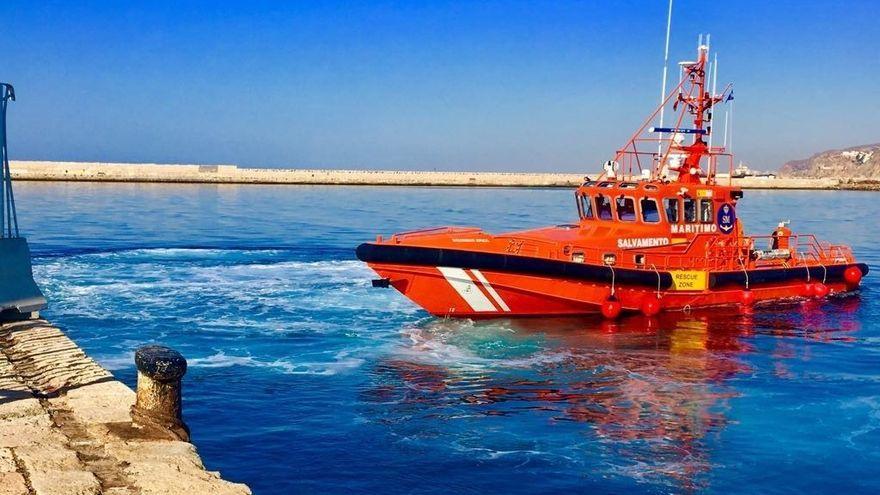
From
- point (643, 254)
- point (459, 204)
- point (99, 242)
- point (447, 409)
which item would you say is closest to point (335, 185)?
point (459, 204)

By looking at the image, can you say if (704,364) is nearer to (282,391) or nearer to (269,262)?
(282,391)

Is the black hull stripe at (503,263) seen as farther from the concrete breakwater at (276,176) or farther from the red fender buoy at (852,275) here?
the concrete breakwater at (276,176)

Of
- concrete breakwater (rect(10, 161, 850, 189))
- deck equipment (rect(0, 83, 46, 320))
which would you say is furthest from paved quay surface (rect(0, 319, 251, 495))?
concrete breakwater (rect(10, 161, 850, 189))

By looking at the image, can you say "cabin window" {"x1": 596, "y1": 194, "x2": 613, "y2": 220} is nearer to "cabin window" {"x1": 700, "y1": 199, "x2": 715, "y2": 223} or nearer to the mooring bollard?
"cabin window" {"x1": 700, "y1": 199, "x2": 715, "y2": 223}

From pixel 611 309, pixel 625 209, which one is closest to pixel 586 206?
pixel 625 209

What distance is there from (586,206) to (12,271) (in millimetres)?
A: 11298

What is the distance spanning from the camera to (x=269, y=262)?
82.2ft

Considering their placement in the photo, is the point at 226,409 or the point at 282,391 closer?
the point at 226,409

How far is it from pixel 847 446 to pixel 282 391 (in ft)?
22.7

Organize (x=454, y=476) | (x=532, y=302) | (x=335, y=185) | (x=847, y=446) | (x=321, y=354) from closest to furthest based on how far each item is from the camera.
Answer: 1. (x=454, y=476)
2. (x=847, y=446)
3. (x=321, y=354)
4. (x=532, y=302)
5. (x=335, y=185)

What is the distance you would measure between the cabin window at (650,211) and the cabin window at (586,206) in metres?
1.12

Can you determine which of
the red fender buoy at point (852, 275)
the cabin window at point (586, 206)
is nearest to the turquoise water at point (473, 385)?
the red fender buoy at point (852, 275)

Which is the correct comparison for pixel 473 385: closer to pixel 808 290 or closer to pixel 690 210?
pixel 690 210

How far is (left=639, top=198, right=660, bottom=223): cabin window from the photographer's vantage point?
59.0 ft
